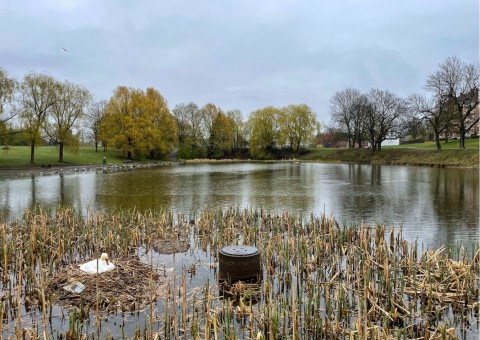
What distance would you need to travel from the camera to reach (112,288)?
24.6ft

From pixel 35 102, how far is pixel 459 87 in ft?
202

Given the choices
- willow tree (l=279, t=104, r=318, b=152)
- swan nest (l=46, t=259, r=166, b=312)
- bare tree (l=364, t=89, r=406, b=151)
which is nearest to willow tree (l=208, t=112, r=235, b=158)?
willow tree (l=279, t=104, r=318, b=152)

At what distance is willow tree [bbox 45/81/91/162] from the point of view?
51125mm

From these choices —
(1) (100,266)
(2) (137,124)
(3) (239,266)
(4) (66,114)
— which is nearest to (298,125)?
(2) (137,124)

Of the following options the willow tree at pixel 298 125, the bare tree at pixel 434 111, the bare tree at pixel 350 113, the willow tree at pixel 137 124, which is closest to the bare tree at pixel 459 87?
the bare tree at pixel 434 111

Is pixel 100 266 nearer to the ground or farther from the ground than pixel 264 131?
nearer to the ground

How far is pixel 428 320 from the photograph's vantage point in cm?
617

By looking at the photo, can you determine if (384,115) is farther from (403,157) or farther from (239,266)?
(239,266)

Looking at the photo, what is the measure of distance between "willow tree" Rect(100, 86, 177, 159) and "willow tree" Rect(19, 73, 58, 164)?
751 inches

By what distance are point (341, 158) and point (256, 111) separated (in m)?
28.2

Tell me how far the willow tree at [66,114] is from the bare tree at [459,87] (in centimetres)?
5464

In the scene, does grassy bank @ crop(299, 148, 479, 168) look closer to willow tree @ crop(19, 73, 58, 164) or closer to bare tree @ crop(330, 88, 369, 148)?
bare tree @ crop(330, 88, 369, 148)

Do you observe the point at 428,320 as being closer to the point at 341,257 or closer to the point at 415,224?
the point at 341,257

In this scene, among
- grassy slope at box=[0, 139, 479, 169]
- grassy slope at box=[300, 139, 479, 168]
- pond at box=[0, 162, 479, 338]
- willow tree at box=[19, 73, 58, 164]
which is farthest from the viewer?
grassy slope at box=[300, 139, 479, 168]
